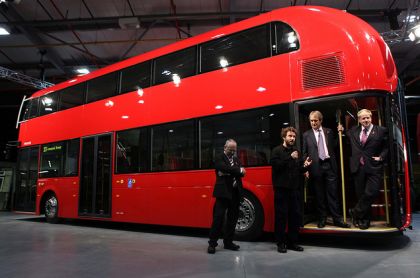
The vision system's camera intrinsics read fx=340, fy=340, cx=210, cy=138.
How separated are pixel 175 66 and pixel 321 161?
3.22 metres

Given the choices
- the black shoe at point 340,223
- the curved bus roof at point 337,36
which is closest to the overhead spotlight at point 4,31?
the curved bus roof at point 337,36

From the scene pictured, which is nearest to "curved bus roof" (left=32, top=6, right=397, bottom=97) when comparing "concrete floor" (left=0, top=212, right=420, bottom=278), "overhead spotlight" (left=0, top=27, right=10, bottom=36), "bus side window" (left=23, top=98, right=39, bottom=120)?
"concrete floor" (left=0, top=212, right=420, bottom=278)

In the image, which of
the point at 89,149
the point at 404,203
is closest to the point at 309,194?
the point at 404,203

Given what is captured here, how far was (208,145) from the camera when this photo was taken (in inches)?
225

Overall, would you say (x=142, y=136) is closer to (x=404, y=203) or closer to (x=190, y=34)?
(x=404, y=203)

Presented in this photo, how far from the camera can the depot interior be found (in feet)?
34.7

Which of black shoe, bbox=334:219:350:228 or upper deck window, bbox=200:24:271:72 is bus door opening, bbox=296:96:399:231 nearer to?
black shoe, bbox=334:219:350:228

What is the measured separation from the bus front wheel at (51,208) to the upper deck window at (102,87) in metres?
2.80

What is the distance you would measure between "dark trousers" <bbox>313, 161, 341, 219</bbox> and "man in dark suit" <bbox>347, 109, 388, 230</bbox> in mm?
274

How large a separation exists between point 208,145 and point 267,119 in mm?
1150

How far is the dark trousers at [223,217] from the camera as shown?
443 cm

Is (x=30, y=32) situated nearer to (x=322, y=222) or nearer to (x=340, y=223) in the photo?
(x=322, y=222)

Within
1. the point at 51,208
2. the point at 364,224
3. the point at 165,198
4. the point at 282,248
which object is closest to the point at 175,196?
the point at 165,198

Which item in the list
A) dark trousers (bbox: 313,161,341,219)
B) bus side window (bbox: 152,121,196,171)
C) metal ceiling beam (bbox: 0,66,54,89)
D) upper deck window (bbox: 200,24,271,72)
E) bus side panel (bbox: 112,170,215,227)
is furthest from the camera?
metal ceiling beam (bbox: 0,66,54,89)
